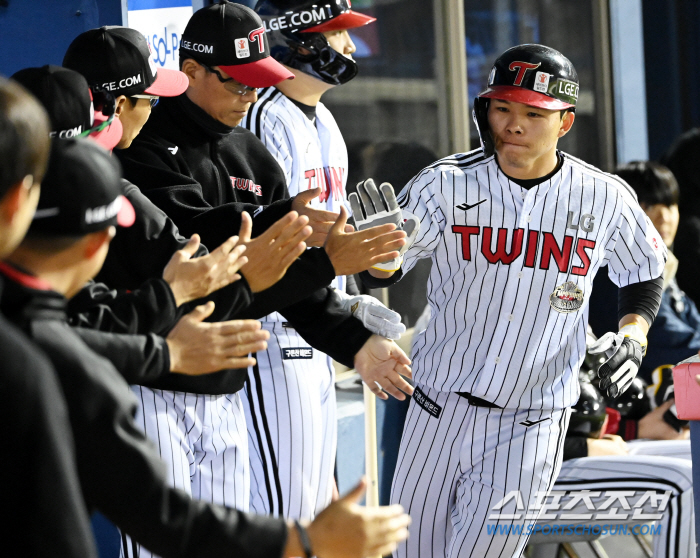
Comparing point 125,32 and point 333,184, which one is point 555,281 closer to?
point 333,184

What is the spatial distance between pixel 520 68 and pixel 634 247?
2.26ft

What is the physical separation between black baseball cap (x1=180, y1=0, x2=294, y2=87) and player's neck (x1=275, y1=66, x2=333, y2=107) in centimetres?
51

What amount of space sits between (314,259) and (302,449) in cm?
94

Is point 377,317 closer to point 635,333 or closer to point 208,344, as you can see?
point 635,333

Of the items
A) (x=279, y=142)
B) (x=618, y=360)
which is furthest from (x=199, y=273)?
(x=618, y=360)

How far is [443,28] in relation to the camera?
519 centimetres

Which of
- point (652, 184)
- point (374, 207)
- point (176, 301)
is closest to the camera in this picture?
point (176, 301)

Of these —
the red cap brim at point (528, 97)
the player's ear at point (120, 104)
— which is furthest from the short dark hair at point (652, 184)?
the player's ear at point (120, 104)

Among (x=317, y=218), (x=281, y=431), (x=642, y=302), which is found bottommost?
(x=281, y=431)

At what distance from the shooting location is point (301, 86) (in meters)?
3.44

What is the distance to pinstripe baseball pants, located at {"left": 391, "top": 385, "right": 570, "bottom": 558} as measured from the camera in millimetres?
2965

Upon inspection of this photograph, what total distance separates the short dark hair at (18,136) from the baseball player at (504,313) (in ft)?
5.57

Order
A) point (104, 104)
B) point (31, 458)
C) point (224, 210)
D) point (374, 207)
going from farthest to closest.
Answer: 1. point (374, 207)
2. point (224, 210)
3. point (104, 104)
4. point (31, 458)

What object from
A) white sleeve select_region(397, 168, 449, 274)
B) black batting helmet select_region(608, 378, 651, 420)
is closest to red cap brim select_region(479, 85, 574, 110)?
white sleeve select_region(397, 168, 449, 274)
